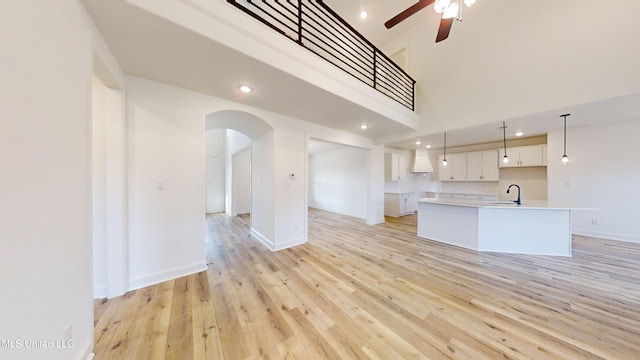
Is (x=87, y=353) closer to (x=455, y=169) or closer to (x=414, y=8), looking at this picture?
(x=414, y=8)

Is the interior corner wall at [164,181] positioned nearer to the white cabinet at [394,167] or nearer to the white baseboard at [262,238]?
the white baseboard at [262,238]

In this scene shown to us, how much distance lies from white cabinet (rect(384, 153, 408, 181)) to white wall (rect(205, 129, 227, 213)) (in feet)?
20.6

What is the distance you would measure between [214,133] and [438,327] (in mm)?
8574

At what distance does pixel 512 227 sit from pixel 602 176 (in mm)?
2892

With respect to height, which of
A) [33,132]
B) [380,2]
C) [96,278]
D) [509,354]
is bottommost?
[509,354]

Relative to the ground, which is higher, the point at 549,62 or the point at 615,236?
the point at 549,62

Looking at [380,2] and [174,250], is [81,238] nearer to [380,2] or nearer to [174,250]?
[174,250]

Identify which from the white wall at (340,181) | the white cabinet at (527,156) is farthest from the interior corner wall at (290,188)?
the white cabinet at (527,156)

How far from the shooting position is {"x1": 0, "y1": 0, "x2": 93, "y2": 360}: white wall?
2.82 ft

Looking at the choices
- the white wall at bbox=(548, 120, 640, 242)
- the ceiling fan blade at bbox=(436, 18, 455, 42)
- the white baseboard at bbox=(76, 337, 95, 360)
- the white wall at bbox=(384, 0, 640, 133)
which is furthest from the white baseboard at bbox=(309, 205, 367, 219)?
the white baseboard at bbox=(76, 337, 95, 360)

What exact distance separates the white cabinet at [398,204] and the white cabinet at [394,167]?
24.7 inches

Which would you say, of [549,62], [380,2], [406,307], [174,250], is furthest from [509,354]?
[380,2]

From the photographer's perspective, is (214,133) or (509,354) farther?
(214,133)

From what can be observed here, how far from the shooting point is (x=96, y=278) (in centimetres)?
217
